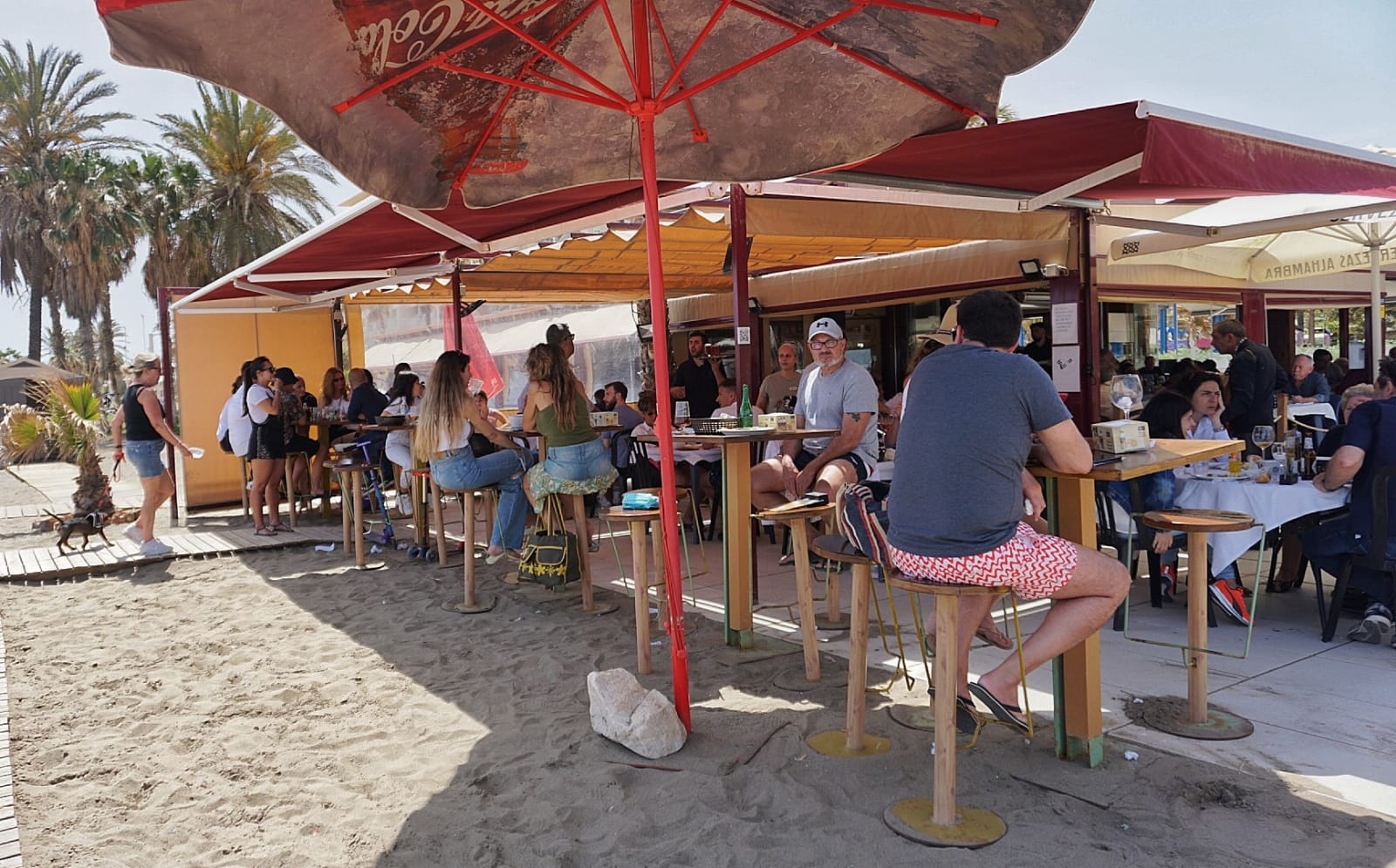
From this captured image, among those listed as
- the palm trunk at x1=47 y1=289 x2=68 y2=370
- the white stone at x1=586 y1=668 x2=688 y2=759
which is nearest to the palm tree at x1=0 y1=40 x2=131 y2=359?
the palm trunk at x1=47 y1=289 x2=68 y2=370

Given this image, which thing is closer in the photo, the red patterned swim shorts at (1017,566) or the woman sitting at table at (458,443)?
the red patterned swim shorts at (1017,566)

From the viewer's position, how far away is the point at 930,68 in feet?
12.3

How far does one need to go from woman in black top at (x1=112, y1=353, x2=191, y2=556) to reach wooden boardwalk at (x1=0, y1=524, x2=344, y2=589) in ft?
0.71

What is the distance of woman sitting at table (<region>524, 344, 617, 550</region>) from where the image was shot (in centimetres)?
565

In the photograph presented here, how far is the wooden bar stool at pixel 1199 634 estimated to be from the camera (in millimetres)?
3318

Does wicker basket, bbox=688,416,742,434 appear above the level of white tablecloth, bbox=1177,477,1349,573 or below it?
above

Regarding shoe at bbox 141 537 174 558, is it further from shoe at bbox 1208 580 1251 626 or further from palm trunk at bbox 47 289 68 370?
palm trunk at bbox 47 289 68 370

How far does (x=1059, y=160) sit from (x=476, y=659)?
152 inches

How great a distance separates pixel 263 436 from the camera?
29.4ft

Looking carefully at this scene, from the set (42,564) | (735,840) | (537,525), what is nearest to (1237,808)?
(735,840)

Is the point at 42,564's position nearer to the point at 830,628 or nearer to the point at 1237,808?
the point at 830,628

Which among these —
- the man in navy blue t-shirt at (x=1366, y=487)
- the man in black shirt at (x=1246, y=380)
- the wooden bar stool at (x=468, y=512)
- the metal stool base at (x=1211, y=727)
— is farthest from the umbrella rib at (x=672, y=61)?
the man in black shirt at (x=1246, y=380)

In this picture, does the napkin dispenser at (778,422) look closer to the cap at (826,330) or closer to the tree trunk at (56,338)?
the cap at (826,330)

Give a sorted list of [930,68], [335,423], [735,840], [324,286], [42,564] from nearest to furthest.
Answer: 1. [735,840]
2. [930,68]
3. [42,564]
4. [335,423]
5. [324,286]
